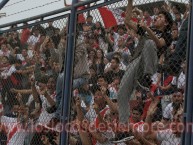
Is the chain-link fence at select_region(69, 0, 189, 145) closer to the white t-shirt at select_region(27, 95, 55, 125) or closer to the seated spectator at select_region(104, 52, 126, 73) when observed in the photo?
the seated spectator at select_region(104, 52, 126, 73)

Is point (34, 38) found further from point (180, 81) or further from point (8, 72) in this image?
point (180, 81)

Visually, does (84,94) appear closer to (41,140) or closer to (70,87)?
(70,87)

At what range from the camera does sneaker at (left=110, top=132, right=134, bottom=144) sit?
16.0 ft

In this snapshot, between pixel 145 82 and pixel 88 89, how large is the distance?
0.80 m

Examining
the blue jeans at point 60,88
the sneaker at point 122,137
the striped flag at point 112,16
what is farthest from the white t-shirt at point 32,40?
the sneaker at point 122,137

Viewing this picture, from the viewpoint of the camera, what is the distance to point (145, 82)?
15.7ft

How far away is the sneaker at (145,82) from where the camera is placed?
4.76 m

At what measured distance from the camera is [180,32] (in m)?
4.51

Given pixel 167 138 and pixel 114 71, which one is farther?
pixel 114 71

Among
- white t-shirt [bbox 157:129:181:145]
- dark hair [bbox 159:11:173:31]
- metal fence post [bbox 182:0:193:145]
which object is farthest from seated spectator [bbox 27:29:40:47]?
metal fence post [bbox 182:0:193:145]

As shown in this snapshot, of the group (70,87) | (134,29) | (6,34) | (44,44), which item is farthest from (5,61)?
(134,29)

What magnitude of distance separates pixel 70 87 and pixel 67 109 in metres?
0.23

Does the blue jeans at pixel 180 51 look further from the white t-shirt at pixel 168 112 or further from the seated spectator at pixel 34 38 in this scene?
the seated spectator at pixel 34 38

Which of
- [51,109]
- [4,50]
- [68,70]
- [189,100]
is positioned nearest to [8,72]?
[4,50]
